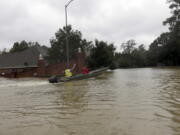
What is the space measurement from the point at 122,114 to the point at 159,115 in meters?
0.97

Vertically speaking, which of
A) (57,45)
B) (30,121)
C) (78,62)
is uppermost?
(57,45)

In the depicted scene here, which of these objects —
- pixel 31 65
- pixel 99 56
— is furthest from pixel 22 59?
pixel 99 56

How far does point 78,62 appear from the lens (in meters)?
25.2

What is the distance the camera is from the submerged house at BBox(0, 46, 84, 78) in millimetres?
25031

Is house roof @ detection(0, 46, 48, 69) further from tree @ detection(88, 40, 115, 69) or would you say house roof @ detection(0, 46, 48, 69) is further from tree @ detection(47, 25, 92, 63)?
tree @ detection(88, 40, 115, 69)

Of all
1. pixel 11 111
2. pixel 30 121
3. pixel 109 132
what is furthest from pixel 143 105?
pixel 11 111

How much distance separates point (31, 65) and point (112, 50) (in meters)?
17.7

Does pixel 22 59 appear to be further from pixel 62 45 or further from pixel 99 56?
pixel 99 56

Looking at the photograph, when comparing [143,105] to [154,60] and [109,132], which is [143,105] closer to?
[109,132]

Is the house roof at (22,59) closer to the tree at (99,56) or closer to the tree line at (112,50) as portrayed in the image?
the tree line at (112,50)

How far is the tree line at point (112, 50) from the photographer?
30.4 metres

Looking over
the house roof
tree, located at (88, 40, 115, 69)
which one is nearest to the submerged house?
the house roof

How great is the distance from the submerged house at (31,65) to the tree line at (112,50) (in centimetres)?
361

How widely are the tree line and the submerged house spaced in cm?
361
